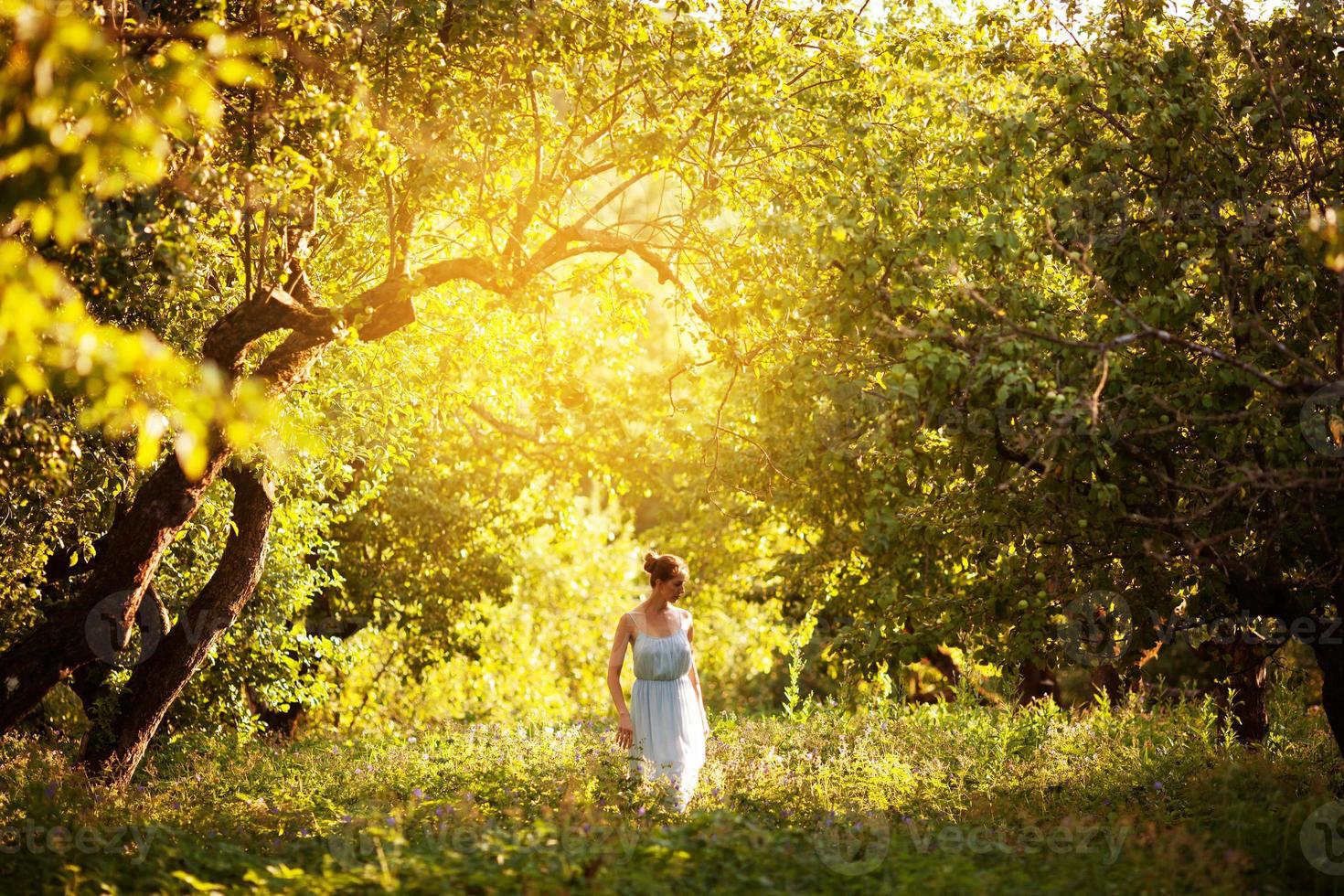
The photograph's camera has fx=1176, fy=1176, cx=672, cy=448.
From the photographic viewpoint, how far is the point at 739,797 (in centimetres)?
890

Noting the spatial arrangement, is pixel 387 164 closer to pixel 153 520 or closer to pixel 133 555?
pixel 153 520

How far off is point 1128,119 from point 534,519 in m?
12.8

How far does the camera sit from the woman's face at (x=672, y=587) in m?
8.76

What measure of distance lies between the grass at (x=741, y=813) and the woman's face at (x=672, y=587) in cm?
129

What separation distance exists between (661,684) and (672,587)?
77cm

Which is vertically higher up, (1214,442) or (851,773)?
(1214,442)

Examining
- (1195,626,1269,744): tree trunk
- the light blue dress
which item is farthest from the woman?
(1195,626,1269,744): tree trunk

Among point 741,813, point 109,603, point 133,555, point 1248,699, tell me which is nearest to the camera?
point 741,813

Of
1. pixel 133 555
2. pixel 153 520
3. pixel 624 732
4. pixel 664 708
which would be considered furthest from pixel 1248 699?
pixel 133 555

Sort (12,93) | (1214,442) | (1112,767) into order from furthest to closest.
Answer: (1112,767) < (1214,442) < (12,93)

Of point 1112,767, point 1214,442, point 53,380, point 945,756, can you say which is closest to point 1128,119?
point 1214,442

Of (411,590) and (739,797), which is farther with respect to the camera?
(411,590)

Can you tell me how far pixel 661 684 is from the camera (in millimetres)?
8945

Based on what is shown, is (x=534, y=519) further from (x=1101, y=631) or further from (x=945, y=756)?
(x=1101, y=631)
